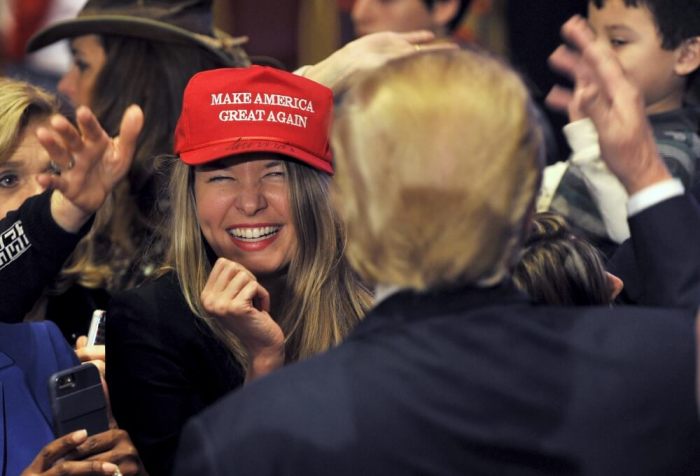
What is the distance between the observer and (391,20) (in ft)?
13.3

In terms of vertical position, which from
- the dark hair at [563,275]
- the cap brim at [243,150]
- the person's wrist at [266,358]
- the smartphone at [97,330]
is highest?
the cap brim at [243,150]

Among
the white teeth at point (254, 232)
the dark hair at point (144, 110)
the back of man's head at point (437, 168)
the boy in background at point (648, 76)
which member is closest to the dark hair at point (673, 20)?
the boy in background at point (648, 76)

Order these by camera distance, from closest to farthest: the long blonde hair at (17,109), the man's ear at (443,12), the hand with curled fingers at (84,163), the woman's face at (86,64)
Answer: the hand with curled fingers at (84,163) < the long blonde hair at (17,109) < the woman's face at (86,64) < the man's ear at (443,12)

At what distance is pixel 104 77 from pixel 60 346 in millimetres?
1248

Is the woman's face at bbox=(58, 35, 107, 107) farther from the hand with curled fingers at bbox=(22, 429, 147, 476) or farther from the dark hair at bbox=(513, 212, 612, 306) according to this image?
the dark hair at bbox=(513, 212, 612, 306)

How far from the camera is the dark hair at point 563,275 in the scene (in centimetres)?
214

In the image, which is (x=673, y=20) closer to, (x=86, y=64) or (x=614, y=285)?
(x=614, y=285)

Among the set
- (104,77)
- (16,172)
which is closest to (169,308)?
(16,172)

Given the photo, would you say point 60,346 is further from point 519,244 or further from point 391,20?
point 391,20

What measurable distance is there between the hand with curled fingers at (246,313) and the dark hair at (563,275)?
42cm

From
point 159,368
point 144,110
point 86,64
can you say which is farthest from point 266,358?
point 86,64

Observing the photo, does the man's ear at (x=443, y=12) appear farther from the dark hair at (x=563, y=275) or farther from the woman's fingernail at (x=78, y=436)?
the woman's fingernail at (x=78, y=436)

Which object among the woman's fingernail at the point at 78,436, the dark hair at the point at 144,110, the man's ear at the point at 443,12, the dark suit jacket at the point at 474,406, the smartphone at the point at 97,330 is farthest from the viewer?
the man's ear at the point at 443,12

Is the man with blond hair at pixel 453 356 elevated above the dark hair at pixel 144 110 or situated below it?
above
